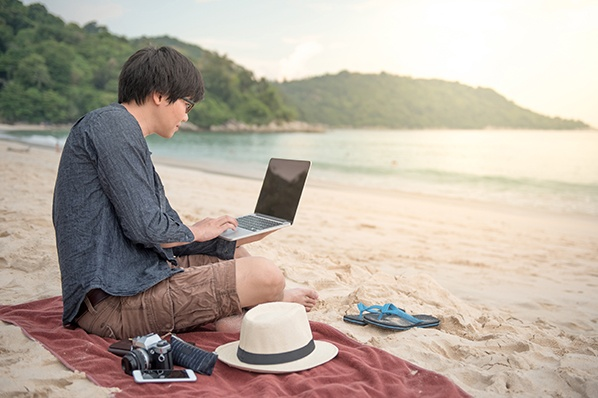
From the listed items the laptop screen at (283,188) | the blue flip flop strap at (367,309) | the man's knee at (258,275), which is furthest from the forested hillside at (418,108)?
the man's knee at (258,275)

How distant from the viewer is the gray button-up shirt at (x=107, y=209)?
2.39 meters

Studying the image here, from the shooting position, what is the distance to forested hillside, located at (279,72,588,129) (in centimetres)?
10394

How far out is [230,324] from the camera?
294 centimetres

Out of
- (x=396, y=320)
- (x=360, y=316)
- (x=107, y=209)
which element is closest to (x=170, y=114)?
(x=107, y=209)

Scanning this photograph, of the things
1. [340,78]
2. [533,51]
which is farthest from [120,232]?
[340,78]

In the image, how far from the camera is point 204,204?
8828 mm

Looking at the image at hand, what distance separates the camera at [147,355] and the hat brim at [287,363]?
0.99 feet

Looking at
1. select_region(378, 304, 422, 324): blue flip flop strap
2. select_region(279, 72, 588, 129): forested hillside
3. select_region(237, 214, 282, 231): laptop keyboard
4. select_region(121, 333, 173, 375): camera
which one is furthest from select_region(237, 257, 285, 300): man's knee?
select_region(279, 72, 588, 129): forested hillside

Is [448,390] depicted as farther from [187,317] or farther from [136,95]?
[136,95]

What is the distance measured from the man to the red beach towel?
0.16 meters

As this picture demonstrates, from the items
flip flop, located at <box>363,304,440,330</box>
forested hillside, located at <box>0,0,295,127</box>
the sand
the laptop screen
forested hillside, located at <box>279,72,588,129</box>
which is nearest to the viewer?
the sand

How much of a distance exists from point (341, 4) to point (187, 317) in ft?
188

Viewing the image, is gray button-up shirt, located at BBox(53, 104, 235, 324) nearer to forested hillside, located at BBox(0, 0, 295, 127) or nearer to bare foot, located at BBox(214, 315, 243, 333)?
bare foot, located at BBox(214, 315, 243, 333)

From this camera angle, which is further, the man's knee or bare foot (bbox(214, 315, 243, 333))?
bare foot (bbox(214, 315, 243, 333))
